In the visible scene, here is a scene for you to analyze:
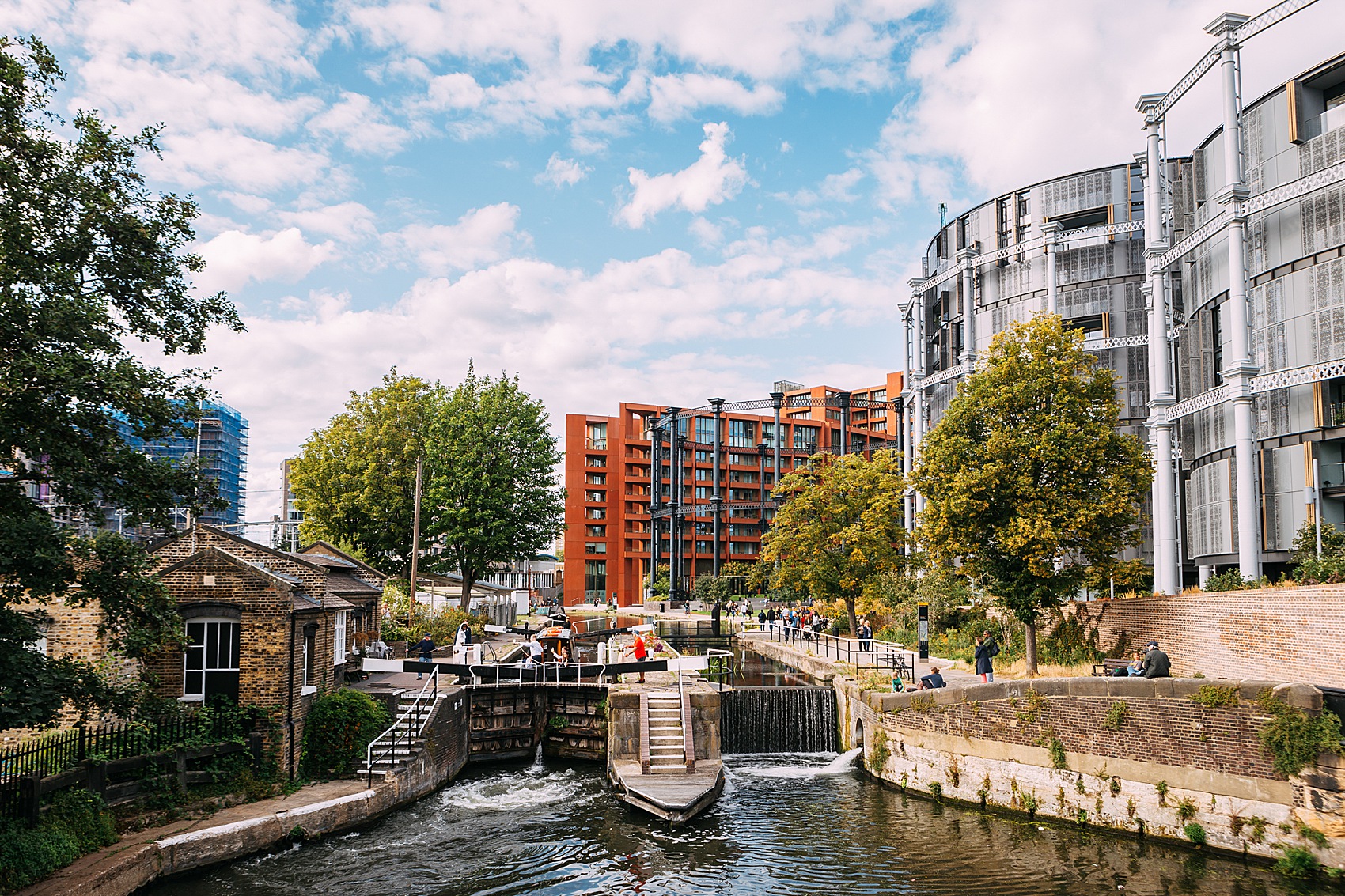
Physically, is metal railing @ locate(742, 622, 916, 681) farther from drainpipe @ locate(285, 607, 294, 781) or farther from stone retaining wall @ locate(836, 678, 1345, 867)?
drainpipe @ locate(285, 607, 294, 781)

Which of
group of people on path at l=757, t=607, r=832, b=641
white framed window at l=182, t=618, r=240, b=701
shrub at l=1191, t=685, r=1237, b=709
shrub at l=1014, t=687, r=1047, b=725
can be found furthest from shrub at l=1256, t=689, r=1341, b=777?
group of people on path at l=757, t=607, r=832, b=641

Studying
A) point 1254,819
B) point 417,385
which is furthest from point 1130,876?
point 417,385

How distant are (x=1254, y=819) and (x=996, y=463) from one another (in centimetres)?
1018

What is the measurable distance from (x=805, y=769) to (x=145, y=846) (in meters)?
15.9

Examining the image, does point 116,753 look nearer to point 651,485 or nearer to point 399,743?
point 399,743

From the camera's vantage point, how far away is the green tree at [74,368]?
12.4 m

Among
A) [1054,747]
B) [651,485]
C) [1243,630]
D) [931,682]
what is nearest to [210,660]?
[931,682]

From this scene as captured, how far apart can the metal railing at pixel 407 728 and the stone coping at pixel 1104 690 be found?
11.6 metres

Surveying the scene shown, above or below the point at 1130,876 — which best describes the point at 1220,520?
above

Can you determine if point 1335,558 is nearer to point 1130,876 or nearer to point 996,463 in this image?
point 996,463

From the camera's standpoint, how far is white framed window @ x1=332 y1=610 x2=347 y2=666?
22784 millimetres

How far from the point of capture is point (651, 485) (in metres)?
111

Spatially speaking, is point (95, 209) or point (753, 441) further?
point (753, 441)

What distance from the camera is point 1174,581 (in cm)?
3278
